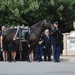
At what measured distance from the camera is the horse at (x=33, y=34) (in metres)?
20.8

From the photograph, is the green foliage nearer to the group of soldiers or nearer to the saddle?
the group of soldiers

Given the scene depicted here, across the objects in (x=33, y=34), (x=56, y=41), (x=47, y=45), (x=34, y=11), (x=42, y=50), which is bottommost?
(x=42, y=50)

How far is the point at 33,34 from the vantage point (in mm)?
20938

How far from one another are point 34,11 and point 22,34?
726cm

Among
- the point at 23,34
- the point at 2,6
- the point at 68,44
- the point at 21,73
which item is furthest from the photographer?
the point at 2,6

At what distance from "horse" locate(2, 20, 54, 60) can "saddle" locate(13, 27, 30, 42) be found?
0.16 m

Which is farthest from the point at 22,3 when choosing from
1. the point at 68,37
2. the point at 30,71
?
the point at 30,71

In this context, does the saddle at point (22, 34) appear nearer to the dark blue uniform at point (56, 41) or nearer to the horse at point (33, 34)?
the horse at point (33, 34)

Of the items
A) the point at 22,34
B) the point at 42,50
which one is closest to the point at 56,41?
the point at 22,34

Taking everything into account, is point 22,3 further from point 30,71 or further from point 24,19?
point 30,71

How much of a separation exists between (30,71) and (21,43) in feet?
18.9

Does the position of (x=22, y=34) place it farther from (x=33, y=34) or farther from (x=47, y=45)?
(x=47, y=45)

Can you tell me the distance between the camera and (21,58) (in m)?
21.9

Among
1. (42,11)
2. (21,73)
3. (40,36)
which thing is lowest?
(21,73)
